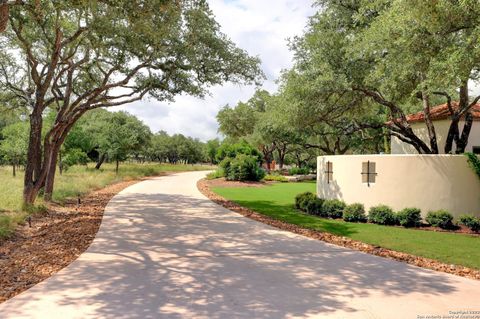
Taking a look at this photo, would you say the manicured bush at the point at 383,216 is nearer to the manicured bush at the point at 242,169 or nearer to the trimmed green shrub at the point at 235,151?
the manicured bush at the point at 242,169

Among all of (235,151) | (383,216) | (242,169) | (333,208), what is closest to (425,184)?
(383,216)

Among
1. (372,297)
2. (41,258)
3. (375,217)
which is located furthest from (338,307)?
(375,217)

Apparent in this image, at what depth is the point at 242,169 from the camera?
1202 inches

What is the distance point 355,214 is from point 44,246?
998 centimetres

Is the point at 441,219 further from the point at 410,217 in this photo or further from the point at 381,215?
the point at 381,215

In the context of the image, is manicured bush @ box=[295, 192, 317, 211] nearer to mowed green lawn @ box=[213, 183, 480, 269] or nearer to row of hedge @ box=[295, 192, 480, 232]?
row of hedge @ box=[295, 192, 480, 232]

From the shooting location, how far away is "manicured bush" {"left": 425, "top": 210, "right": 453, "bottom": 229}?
1252 centimetres

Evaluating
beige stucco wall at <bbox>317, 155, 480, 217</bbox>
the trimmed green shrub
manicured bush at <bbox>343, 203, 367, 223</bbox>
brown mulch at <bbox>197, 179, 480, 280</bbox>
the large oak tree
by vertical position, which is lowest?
brown mulch at <bbox>197, 179, 480, 280</bbox>

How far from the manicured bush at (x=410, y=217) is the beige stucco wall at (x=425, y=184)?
0.37 metres

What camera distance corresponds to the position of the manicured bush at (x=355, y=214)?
13812 mm

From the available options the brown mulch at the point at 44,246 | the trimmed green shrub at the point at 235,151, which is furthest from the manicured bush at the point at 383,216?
the trimmed green shrub at the point at 235,151

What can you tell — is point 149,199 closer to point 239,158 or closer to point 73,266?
point 73,266

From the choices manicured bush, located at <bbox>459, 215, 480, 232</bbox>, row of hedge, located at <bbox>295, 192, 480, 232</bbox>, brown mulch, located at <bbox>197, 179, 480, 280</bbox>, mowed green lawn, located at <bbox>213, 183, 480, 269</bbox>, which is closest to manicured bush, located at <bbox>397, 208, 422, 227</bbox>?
row of hedge, located at <bbox>295, 192, 480, 232</bbox>

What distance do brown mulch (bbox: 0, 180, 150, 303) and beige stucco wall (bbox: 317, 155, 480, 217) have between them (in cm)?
977
